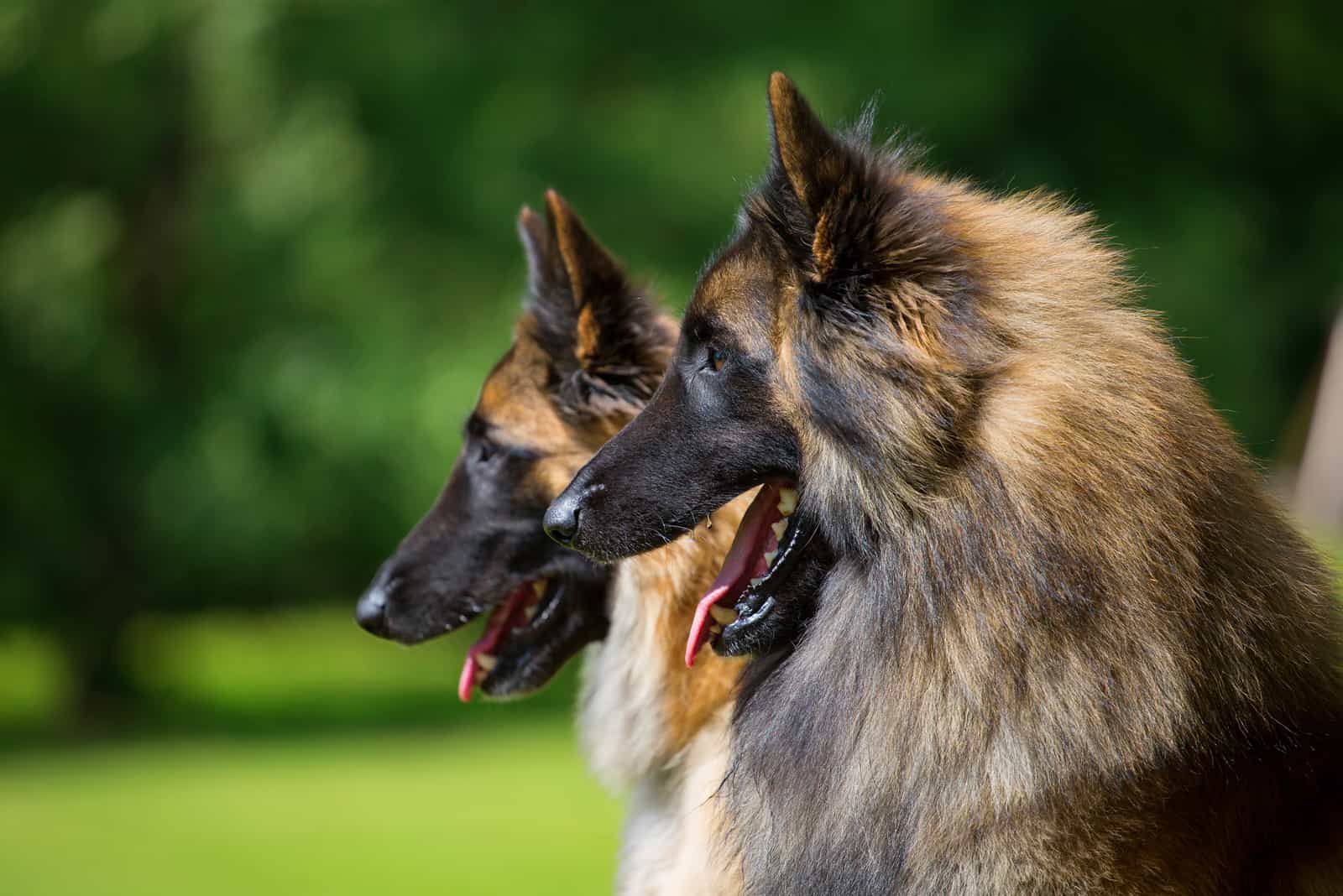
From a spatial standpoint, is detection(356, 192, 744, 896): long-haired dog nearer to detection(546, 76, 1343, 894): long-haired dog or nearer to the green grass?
detection(546, 76, 1343, 894): long-haired dog

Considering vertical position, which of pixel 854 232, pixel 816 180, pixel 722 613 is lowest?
pixel 722 613

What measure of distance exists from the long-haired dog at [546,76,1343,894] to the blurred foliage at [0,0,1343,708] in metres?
11.1

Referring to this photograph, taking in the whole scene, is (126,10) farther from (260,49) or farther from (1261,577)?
(1261,577)

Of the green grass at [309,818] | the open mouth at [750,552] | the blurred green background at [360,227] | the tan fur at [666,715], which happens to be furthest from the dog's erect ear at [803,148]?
the blurred green background at [360,227]

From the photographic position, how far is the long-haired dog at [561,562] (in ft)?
13.9

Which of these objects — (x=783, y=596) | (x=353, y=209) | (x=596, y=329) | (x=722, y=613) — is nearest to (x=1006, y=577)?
(x=783, y=596)

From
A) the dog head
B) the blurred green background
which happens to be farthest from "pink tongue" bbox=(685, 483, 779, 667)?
the blurred green background

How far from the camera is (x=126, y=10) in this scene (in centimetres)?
1492

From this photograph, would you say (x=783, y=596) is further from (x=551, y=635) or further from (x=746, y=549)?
(x=551, y=635)

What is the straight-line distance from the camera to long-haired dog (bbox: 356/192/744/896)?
167 inches

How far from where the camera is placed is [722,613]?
134 inches

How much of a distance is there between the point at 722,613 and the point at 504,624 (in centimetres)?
136

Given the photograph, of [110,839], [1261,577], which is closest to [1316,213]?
[110,839]

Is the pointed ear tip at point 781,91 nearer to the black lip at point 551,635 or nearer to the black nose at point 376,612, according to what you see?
the black lip at point 551,635
